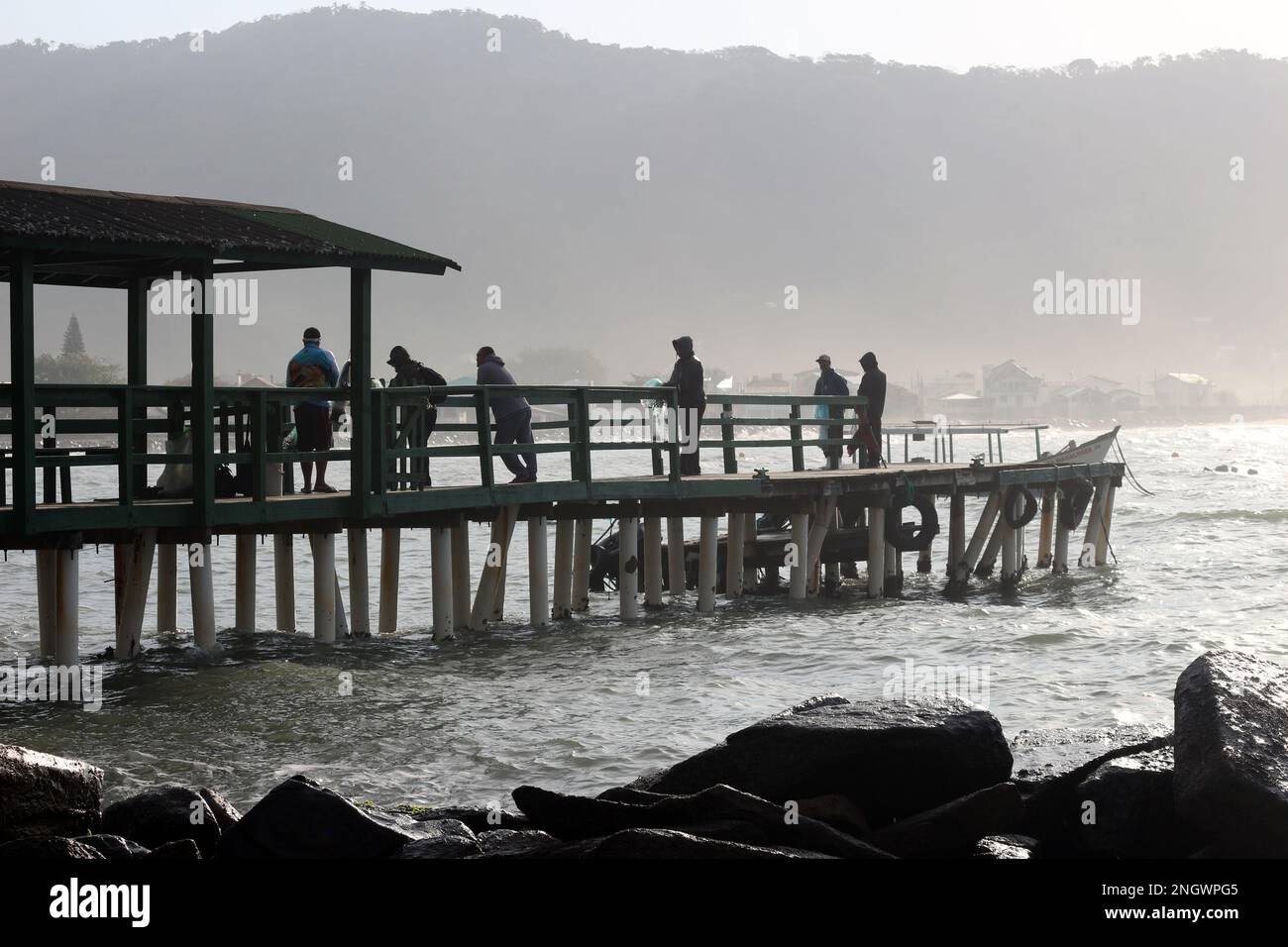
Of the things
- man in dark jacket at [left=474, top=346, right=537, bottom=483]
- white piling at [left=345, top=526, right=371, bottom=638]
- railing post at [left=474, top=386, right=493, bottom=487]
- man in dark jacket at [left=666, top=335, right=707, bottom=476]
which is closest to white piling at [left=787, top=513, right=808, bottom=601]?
man in dark jacket at [left=666, top=335, right=707, bottom=476]

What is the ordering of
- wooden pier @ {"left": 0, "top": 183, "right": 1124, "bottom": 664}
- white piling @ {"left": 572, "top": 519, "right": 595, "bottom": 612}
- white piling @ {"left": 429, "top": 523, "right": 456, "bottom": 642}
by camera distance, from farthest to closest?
white piling @ {"left": 572, "top": 519, "right": 595, "bottom": 612}, white piling @ {"left": 429, "top": 523, "right": 456, "bottom": 642}, wooden pier @ {"left": 0, "top": 183, "right": 1124, "bottom": 664}

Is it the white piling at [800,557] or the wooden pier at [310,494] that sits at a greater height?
the wooden pier at [310,494]

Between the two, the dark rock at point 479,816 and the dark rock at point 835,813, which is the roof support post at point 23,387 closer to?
the dark rock at point 479,816

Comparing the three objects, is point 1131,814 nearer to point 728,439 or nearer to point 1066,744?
point 1066,744

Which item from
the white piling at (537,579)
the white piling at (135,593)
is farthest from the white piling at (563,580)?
the white piling at (135,593)

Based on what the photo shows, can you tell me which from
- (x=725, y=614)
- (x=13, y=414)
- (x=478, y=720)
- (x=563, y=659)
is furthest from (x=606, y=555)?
(x=13, y=414)

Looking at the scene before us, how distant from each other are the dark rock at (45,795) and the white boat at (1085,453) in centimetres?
2581

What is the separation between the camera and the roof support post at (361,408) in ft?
50.3

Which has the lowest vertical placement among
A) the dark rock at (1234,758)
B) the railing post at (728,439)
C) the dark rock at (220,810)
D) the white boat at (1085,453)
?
the dark rock at (220,810)

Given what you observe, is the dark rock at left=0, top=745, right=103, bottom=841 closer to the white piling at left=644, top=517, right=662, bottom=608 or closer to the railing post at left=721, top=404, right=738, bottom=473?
the white piling at left=644, top=517, right=662, bottom=608

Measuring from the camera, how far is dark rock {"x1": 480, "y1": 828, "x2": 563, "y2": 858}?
7.47 meters

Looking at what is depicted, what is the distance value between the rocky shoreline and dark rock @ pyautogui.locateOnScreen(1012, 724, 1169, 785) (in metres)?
1.49

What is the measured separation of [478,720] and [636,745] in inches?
68.0

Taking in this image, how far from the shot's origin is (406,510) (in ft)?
52.6
